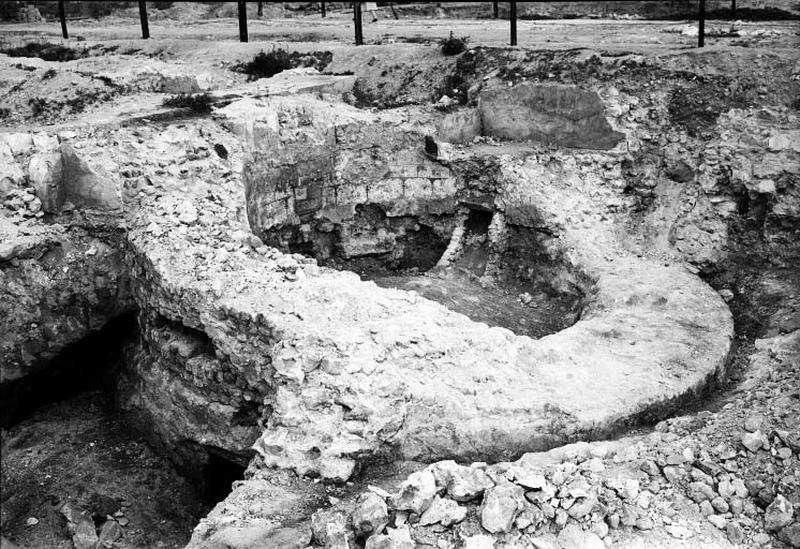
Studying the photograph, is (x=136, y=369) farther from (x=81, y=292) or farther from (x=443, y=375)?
(x=443, y=375)

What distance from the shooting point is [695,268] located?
1183 centimetres

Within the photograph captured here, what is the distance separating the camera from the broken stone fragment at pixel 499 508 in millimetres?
A: 6199

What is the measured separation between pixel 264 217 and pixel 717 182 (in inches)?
283

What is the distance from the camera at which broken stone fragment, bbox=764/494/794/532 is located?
6613mm

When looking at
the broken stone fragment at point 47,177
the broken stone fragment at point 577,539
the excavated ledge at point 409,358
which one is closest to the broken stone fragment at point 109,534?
the excavated ledge at point 409,358

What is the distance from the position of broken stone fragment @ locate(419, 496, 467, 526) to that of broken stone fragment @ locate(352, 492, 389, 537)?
317mm

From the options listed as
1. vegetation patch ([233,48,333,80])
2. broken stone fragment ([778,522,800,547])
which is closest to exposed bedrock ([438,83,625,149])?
vegetation patch ([233,48,333,80])

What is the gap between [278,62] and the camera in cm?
1592

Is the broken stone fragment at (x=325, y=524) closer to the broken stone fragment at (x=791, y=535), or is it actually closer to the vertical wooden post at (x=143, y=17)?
the broken stone fragment at (x=791, y=535)

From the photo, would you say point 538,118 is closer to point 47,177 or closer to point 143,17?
point 47,177

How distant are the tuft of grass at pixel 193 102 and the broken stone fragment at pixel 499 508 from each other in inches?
339

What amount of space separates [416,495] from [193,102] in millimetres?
8714

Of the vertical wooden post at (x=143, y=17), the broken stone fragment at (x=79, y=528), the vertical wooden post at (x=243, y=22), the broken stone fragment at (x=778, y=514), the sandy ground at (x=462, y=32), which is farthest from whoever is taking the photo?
the vertical wooden post at (x=143, y=17)

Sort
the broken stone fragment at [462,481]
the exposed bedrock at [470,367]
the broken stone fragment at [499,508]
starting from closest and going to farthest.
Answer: the broken stone fragment at [499,508], the broken stone fragment at [462,481], the exposed bedrock at [470,367]
